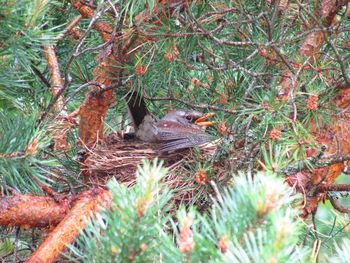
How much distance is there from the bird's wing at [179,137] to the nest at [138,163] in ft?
0.13

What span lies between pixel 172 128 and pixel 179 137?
89mm

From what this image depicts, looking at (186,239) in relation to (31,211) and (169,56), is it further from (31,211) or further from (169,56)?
(169,56)

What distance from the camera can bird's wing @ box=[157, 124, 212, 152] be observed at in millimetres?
3377

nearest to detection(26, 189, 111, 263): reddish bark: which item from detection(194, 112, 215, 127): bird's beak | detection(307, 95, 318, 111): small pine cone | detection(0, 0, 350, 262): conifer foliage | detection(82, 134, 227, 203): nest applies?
detection(0, 0, 350, 262): conifer foliage

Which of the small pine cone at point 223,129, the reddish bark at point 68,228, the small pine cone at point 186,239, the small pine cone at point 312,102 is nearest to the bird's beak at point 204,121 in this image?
the small pine cone at point 223,129

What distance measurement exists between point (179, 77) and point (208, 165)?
436 millimetres

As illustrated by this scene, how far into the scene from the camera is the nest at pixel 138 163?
2957 mm

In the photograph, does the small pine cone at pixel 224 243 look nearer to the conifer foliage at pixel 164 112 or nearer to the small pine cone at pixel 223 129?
the conifer foliage at pixel 164 112

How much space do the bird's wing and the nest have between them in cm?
4

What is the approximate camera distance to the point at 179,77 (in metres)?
3.10

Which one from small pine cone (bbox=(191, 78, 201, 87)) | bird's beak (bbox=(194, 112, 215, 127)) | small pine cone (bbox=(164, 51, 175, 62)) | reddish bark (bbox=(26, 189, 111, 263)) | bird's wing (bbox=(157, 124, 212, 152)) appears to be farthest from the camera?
Result: bird's beak (bbox=(194, 112, 215, 127))

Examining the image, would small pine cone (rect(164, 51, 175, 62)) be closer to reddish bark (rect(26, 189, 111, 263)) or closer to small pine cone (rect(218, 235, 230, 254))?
reddish bark (rect(26, 189, 111, 263))

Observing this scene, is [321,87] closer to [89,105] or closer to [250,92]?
[250,92]

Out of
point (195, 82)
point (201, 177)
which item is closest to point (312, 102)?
point (201, 177)
